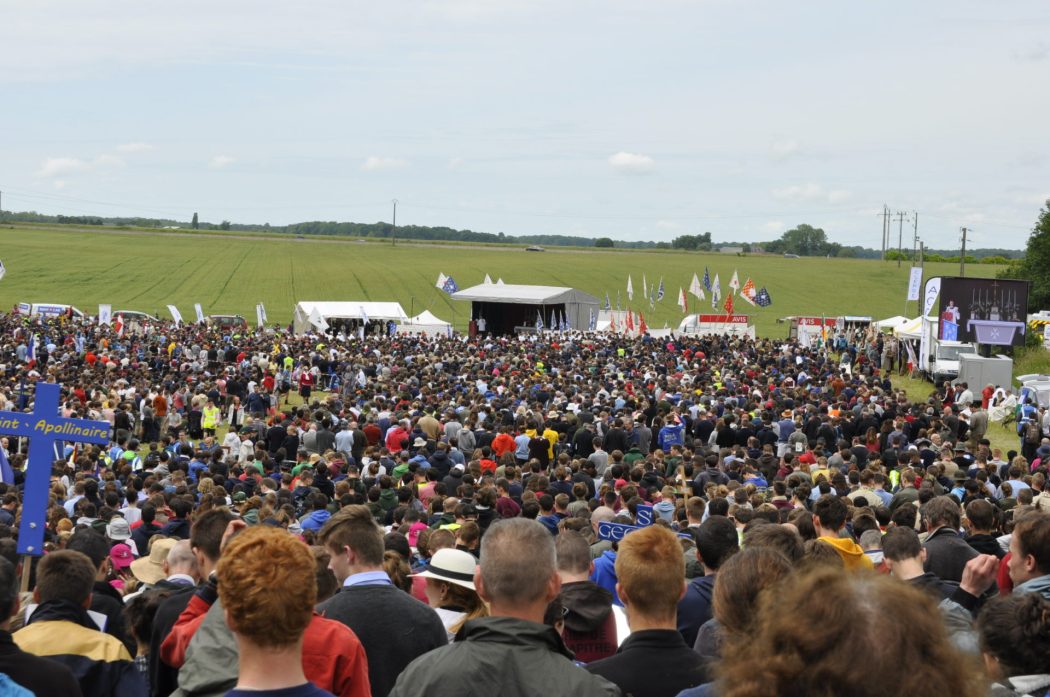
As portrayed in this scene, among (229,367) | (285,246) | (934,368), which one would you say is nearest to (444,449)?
(229,367)

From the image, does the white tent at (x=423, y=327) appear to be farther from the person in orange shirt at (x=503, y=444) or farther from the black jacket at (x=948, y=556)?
the black jacket at (x=948, y=556)

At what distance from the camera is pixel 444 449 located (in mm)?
14180

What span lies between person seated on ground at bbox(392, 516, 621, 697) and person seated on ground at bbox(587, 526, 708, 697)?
57 cm

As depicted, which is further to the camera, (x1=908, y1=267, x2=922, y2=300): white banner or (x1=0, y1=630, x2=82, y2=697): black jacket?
(x1=908, y1=267, x2=922, y2=300): white banner

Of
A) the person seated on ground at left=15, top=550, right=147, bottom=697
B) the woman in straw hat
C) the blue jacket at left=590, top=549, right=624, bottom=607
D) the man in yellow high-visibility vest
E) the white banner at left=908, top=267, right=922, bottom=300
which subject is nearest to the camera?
the person seated on ground at left=15, top=550, right=147, bottom=697

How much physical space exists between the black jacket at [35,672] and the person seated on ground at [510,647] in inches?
57.9

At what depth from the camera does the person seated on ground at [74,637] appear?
14.3ft

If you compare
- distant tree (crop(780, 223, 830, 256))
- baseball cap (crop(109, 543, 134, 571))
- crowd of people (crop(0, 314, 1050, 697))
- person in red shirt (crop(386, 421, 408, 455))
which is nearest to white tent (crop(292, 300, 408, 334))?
crowd of people (crop(0, 314, 1050, 697))

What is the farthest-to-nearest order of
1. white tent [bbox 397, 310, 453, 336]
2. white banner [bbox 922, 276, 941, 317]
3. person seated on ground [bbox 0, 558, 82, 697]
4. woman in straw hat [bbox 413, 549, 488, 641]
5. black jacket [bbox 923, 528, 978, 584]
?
white tent [bbox 397, 310, 453, 336]
white banner [bbox 922, 276, 941, 317]
black jacket [bbox 923, 528, 978, 584]
woman in straw hat [bbox 413, 549, 488, 641]
person seated on ground [bbox 0, 558, 82, 697]

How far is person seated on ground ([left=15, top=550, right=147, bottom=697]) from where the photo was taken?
14.3ft

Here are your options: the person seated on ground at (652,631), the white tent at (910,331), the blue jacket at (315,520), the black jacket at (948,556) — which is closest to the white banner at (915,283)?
the white tent at (910,331)

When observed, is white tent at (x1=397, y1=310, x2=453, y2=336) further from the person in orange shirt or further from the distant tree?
the distant tree

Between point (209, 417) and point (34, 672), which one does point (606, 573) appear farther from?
point (209, 417)

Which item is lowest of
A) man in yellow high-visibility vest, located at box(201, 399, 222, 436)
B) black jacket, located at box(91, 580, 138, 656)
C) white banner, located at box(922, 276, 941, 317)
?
man in yellow high-visibility vest, located at box(201, 399, 222, 436)
